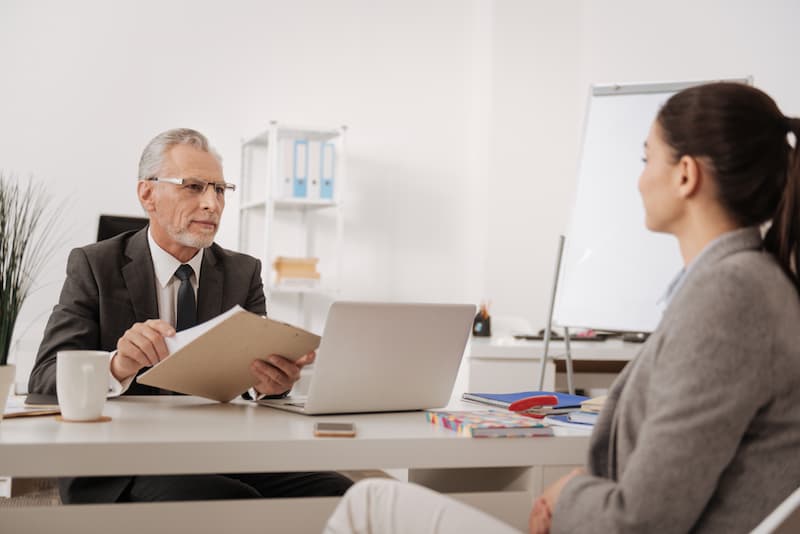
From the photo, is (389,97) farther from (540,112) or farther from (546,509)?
(546,509)

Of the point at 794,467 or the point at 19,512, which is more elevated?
the point at 794,467

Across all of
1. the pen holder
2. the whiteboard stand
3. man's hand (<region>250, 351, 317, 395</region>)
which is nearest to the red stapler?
man's hand (<region>250, 351, 317, 395</region>)

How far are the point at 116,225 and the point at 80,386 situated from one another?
158cm

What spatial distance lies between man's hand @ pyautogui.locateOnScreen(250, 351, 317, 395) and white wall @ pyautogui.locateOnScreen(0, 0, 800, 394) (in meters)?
3.15

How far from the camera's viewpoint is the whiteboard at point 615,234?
299 cm

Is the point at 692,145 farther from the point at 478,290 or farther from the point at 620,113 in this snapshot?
the point at 478,290

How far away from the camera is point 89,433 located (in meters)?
1.28

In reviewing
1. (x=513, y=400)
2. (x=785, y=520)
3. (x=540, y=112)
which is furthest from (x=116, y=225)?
(x=540, y=112)

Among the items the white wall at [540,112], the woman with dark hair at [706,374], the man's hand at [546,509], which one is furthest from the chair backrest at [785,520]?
the white wall at [540,112]

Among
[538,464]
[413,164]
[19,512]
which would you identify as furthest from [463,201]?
[19,512]

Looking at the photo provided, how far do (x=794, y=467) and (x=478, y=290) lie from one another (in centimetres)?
409

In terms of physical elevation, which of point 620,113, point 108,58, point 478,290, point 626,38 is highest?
point 626,38

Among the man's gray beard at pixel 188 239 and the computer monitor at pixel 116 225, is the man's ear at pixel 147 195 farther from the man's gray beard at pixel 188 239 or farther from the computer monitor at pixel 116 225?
the computer monitor at pixel 116 225

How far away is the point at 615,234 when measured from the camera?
3.10 metres
